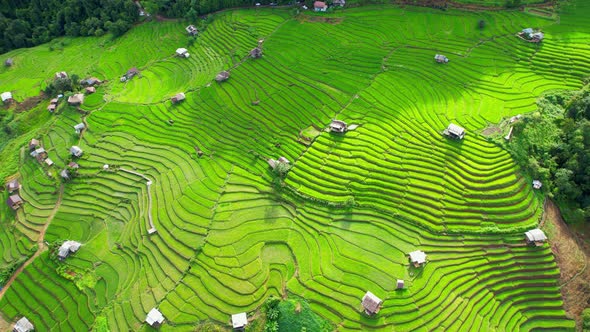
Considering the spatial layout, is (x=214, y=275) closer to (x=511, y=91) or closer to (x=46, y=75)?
(x=511, y=91)

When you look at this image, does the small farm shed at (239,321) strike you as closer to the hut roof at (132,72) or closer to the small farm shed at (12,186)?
the small farm shed at (12,186)

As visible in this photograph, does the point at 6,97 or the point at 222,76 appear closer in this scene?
the point at 222,76

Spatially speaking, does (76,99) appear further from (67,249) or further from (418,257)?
(418,257)

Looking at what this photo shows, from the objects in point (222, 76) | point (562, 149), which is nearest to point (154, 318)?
point (222, 76)

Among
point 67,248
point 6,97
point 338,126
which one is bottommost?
point 67,248

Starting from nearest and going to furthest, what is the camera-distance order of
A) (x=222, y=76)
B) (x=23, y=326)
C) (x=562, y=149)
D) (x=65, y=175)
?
(x=23, y=326) < (x=562, y=149) < (x=65, y=175) < (x=222, y=76)

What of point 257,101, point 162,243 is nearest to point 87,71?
point 257,101

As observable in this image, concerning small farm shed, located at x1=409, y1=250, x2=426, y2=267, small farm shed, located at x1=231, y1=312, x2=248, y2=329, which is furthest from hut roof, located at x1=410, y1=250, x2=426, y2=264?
small farm shed, located at x1=231, y1=312, x2=248, y2=329

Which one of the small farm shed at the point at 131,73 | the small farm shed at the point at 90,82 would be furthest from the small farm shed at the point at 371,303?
the small farm shed at the point at 90,82
